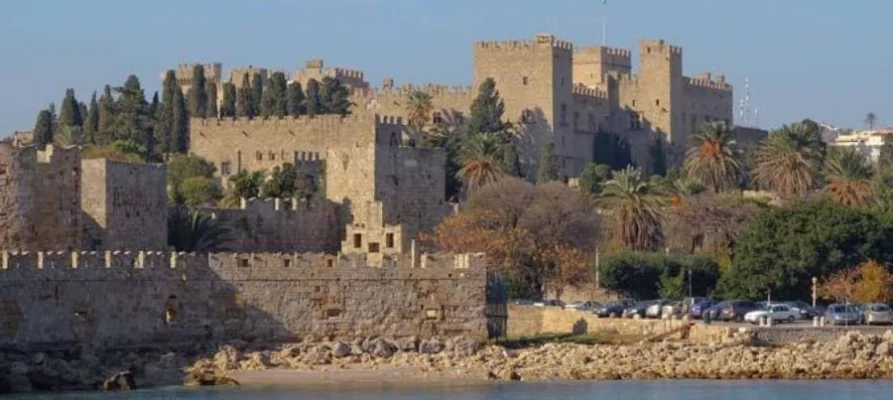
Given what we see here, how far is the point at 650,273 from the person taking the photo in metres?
72.9

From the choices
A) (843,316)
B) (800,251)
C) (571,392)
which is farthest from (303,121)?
(571,392)

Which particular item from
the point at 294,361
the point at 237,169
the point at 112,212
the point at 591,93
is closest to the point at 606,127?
the point at 591,93

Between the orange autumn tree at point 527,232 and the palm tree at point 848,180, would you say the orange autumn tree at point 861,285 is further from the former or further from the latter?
the palm tree at point 848,180

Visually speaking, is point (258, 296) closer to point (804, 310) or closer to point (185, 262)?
point (185, 262)

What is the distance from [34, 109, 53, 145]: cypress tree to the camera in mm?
88062

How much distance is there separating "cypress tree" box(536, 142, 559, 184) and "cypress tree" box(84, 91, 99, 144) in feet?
47.1

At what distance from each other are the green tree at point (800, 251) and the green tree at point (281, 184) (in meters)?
14.6

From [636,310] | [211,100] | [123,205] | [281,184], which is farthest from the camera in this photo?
[211,100]

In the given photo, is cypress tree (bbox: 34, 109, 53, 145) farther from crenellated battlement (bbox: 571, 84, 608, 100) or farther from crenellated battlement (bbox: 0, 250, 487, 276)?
crenellated battlement (bbox: 0, 250, 487, 276)

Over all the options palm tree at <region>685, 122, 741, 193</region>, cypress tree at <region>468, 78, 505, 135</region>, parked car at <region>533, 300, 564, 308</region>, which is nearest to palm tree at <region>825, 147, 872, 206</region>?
palm tree at <region>685, 122, 741, 193</region>

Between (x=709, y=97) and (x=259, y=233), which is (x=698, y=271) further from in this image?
(x=709, y=97)

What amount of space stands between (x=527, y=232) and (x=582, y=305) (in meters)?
7.25

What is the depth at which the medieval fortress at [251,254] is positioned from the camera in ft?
171

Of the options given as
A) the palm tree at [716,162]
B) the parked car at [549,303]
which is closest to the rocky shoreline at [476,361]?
the parked car at [549,303]
